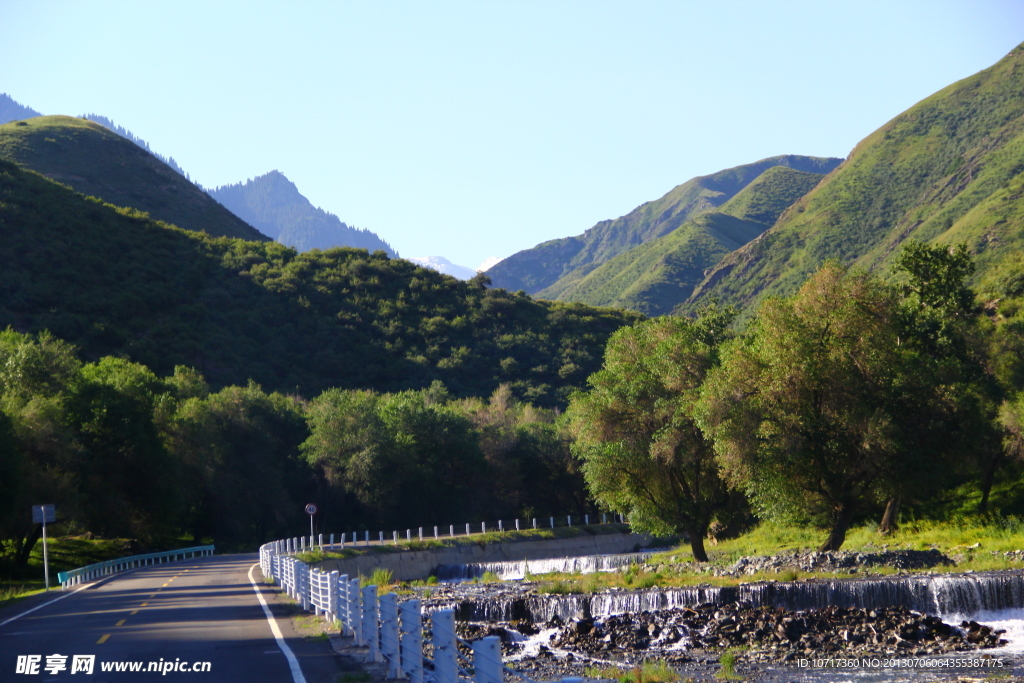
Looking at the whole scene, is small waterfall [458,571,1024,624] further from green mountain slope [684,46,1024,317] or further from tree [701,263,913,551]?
green mountain slope [684,46,1024,317]

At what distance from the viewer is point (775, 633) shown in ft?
75.7

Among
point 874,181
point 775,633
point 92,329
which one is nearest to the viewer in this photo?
point 775,633

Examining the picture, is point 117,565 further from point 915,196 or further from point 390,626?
point 915,196

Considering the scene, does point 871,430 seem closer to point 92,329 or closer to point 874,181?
point 92,329

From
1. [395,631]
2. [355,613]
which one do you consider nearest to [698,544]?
[355,613]

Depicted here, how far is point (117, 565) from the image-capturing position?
47.8 meters

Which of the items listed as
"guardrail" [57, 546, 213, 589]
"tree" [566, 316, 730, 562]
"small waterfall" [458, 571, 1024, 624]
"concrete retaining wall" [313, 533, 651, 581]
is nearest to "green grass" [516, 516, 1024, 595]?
"small waterfall" [458, 571, 1024, 624]

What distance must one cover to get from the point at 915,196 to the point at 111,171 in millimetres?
124804

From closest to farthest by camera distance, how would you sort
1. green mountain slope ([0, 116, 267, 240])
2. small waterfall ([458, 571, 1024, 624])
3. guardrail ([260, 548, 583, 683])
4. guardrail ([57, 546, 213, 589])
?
1. guardrail ([260, 548, 583, 683])
2. small waterfall ([458, 571, 1024, 624])
3. guardrail ([57, 546, 213, 589])
4. green mountain slope ([0, 116, 267, 240])

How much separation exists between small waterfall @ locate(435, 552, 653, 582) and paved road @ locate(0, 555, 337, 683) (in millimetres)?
19714

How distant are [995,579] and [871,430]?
863 cm

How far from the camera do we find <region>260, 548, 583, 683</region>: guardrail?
8.59 meters

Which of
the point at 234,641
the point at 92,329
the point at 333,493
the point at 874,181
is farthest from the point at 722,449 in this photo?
the point at 874,181

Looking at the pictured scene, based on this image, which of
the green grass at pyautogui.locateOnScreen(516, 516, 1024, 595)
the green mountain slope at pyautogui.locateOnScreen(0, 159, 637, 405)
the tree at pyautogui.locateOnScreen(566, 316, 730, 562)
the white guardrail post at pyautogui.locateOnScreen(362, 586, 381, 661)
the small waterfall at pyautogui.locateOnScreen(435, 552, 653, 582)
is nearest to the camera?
the white guardrail post at pyautogui.locateOnScreen(362, 586, 381, 661)
